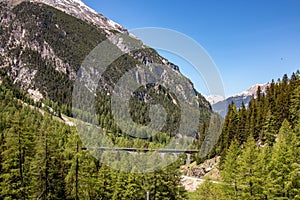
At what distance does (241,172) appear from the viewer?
33.9m

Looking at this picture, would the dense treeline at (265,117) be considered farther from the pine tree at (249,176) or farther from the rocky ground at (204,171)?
the pine tree at (249,176)

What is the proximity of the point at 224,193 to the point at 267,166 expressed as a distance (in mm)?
6279

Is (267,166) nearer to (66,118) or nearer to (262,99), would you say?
(262,99)

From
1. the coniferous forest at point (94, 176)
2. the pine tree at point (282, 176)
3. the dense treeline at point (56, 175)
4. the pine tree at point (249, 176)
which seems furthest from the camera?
the pine tree at point (249, 176)

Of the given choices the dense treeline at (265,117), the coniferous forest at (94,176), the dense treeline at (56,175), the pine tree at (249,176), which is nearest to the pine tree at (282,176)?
the coniferous forest at (94,176)

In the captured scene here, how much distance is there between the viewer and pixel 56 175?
33500 mm

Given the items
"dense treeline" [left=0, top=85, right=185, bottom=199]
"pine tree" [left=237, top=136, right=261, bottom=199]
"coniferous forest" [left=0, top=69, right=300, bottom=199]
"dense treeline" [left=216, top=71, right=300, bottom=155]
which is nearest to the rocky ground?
"dense treeline" [left=216, top=71, right=300, bottom=155]

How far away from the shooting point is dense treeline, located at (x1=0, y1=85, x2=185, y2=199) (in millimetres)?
27703

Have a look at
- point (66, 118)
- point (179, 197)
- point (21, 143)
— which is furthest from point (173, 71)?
point (66, 118)

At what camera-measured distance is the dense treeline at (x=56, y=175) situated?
90.9 ft

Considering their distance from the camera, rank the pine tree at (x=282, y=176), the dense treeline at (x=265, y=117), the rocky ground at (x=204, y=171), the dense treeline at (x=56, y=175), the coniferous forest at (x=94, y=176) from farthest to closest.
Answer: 1. the rocky ground at (x=204, y=171)
2. the dense treeline at (x=265, y=117)
3. the pine tree at (x=282, y=176)
4. the coniferous forest at (x=94, y=176)
5. the dense treeline at (x=56, y=175)

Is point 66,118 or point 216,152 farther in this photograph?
point 66,118

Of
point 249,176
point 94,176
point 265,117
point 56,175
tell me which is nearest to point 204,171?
point 265,117

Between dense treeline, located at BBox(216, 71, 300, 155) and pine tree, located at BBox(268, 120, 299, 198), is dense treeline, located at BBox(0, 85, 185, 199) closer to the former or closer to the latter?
pine tree, located at BBox(268, 120, 299, 198)
